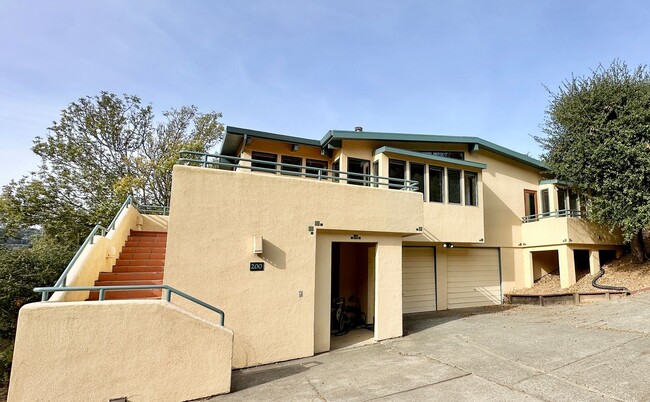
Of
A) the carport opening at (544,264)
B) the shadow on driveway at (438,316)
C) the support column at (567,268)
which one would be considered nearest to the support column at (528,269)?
the carport opening at (544,264)

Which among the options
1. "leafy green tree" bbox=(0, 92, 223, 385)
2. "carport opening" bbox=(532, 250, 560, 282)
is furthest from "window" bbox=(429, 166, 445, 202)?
"leafy green tree" bbox=(0, 92, 223, 385)

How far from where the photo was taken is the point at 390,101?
15227 millimetres

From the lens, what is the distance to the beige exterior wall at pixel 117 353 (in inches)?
176

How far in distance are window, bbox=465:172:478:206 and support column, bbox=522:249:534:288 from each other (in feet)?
15.8

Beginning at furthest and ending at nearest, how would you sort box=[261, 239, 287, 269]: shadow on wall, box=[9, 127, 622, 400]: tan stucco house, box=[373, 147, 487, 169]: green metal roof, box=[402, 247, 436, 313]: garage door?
box=[402, 247, 436, 313]: garage door < box=[373, 147, 487, 169]: green metal roof < box=[261, 239, 287, 269]: shadow on wall < box=[9, 127, 622, 400]: tan stucco house

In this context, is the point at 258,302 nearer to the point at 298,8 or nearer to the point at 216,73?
the point at 298,8

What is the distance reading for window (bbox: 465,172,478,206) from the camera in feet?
43.9

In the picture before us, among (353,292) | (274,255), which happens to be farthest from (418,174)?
(274,255)

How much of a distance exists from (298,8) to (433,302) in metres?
12.2

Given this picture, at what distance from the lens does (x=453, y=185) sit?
13.0m

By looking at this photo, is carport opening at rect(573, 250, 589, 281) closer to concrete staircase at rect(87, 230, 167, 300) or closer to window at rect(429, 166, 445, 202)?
window at rect(429, 166, 445, 202)

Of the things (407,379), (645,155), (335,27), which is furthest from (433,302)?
(335,27)

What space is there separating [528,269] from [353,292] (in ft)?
31.0

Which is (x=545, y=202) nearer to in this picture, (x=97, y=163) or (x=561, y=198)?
(x=561, y=198)
